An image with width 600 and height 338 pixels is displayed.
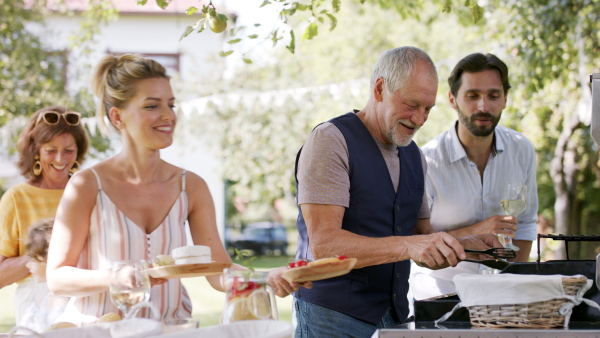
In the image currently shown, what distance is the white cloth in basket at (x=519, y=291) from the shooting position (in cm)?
187

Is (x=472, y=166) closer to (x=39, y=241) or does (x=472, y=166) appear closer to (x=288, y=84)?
(x=39, y=241)

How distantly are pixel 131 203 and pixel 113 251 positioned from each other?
19 cm

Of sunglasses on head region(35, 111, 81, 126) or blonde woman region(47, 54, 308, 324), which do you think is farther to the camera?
sunglasses on head region(35, 111, 81, 126)

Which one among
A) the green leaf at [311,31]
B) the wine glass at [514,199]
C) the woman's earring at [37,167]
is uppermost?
the green leaf at [311,31]

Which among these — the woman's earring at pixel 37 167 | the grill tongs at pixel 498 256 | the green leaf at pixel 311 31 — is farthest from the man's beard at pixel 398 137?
the woman's earring at pixel 37 167

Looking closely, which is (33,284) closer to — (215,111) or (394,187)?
(394,187)

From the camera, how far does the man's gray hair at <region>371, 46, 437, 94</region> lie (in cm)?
258

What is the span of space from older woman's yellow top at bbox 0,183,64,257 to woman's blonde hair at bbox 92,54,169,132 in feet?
3.61

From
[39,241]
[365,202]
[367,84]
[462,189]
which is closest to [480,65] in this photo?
[462,189]

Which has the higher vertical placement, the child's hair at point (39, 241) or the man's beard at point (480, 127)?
the man's beard at point (480, 127)

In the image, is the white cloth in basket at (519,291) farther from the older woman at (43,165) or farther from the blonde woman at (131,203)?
the older woman at (43,165)

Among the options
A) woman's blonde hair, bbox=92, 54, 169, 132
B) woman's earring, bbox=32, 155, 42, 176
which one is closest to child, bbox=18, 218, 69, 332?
woman's blonde hair, bbox=92, 54, 169, 132

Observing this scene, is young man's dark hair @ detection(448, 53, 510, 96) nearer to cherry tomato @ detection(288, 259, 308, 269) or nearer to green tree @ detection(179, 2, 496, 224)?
cherry tomato @ detection(288, 259, 308, 269)

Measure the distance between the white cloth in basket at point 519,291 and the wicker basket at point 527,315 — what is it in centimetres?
2
